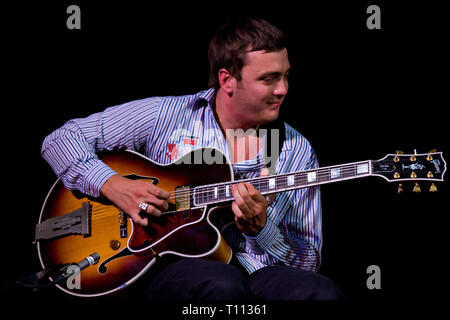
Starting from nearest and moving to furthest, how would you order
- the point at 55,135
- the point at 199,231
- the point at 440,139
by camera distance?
1. the point at 199,231
2. the point at 440,139
3. the point at 55,135

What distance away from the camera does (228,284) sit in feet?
5.84

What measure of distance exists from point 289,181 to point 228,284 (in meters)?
0.55

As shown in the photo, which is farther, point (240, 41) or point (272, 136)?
point (272, 136)

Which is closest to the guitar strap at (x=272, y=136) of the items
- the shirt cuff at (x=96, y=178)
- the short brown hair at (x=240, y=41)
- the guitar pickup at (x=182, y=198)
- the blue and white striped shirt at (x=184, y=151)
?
the blue and white striped shirt at (x=184, y=151)

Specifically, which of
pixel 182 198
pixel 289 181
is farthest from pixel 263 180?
pixel 182 198

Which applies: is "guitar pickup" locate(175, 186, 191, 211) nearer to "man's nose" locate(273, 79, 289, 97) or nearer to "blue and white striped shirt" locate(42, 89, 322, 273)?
"blue and white striped shirt" locate(42, 89, 322, 273)

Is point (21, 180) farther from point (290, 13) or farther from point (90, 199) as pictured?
point (290, 13)

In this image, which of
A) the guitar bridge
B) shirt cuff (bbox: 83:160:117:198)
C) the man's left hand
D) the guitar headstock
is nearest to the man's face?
the man's left hand

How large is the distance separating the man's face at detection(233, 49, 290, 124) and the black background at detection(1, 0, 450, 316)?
41 cm

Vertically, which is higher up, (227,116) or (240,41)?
(240,41)

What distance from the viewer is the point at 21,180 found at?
294 cm

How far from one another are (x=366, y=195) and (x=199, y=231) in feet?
3.29

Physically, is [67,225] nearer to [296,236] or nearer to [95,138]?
[95,138]
